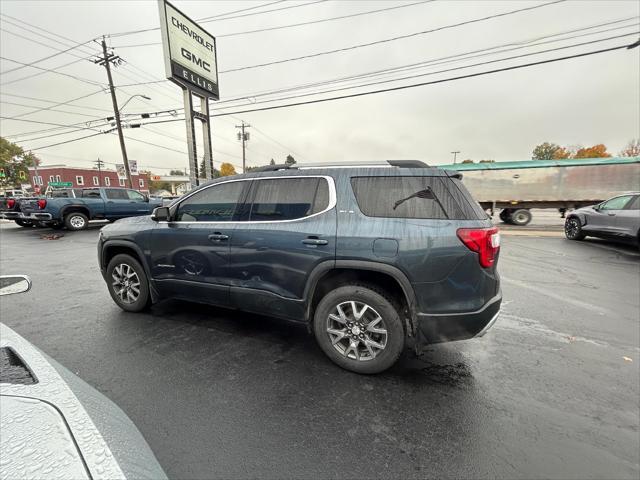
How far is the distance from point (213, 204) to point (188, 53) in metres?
14.3

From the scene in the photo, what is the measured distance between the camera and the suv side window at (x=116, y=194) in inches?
520

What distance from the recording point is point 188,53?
13.5 metres

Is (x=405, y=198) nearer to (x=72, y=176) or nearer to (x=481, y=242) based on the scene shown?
(x=481, y=242)

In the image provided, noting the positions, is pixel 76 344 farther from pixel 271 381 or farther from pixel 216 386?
pixel 271 381

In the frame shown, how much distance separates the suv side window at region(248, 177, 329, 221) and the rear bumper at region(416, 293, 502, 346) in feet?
4.51

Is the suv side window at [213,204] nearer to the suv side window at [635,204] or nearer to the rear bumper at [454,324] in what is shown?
the rear bumper at [454,324]

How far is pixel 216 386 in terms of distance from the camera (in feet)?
7.88

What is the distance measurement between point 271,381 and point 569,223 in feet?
39.2

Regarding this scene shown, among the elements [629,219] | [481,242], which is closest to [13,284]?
[481,242]

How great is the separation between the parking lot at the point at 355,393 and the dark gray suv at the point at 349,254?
1.38 ft

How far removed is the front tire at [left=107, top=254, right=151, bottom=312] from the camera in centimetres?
371

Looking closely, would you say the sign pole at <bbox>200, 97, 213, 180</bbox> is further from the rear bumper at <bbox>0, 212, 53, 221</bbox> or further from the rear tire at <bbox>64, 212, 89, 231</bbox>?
the rear bumper at <bbox>0, 212, 53, 221</bbox>

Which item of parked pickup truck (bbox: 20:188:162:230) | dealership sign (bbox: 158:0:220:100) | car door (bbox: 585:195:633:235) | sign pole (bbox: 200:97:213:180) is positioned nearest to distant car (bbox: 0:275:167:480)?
car door (bbox: 585:195:633:235)

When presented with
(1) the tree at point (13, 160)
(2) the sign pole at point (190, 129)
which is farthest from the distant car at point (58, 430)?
(1) the tree at point (13, 160)
